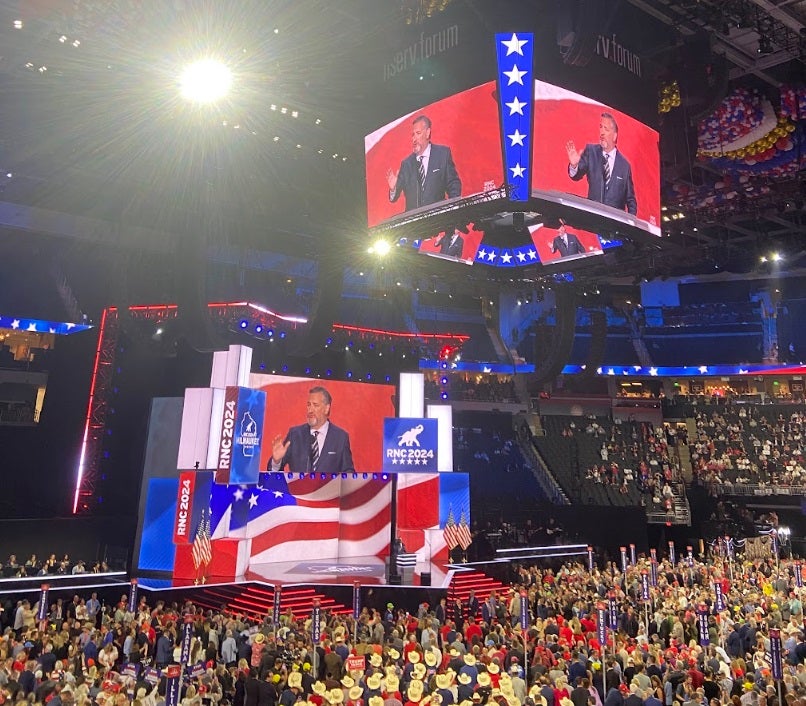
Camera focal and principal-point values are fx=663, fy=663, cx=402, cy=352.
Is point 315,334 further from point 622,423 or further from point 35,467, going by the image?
point 622,423

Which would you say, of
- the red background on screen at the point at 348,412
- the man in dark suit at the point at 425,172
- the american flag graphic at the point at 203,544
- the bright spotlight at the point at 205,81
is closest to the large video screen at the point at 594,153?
the man in dark suit at the point at 425,172

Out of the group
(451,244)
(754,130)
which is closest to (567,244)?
(451,244)

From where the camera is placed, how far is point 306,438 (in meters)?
24.2

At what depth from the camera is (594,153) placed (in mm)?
12023

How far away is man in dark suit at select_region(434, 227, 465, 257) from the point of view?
54.9 ft

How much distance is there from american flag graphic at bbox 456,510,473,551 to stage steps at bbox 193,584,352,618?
6.30 metres

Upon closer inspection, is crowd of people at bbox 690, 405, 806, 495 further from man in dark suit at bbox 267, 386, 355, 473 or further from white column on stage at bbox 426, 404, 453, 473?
man in dark suit at bbox 267, 386, 355, 473

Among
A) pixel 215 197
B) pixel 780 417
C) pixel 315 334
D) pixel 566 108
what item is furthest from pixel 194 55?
pixel 780 417

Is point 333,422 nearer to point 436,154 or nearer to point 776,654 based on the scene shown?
point 436,154

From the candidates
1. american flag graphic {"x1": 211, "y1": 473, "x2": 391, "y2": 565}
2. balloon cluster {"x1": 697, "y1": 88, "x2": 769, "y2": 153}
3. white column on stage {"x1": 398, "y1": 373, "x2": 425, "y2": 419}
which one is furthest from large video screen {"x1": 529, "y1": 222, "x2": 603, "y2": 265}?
american flag graphic {"x1": 211, "y1": 473, "x2": 391, "y2": 565}

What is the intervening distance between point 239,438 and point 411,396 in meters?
7.32

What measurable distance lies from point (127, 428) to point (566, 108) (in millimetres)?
17925

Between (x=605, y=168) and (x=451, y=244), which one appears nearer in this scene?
(x=605, y=168)

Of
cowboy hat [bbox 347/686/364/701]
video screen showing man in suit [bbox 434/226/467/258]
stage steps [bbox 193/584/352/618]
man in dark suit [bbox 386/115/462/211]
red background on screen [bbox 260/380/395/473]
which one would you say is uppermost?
video screen showing man in suit [bbox 434/226/467/258]
